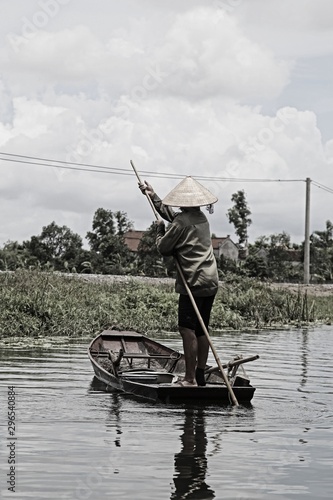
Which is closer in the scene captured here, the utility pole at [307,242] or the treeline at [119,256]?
the utility pole at [307,242]

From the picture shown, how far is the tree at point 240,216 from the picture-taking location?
2442 inches

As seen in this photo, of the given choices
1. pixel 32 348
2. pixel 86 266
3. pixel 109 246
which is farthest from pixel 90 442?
pixel 109 246

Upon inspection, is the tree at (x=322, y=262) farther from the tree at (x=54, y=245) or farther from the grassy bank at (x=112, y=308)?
the grassy bank at (x=112, y=308)

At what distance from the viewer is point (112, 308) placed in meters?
20.4

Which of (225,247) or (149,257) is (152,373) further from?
(225,247)

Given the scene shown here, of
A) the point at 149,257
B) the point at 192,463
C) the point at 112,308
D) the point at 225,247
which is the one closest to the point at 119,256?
the point at 149,257

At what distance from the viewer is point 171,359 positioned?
10.8m

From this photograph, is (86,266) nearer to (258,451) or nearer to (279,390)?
(279,390)

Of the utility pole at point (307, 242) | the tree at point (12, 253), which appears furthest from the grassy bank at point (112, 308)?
the tree at point (12, 253)

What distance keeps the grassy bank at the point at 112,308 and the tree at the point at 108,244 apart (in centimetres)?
1720

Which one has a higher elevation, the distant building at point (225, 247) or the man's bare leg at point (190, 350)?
the distant building at point (225, 247)

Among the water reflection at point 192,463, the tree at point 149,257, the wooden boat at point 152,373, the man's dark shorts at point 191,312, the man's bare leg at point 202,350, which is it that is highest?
the tree at point 149,257

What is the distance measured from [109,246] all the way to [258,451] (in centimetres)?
4463

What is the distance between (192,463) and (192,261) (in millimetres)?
2870
